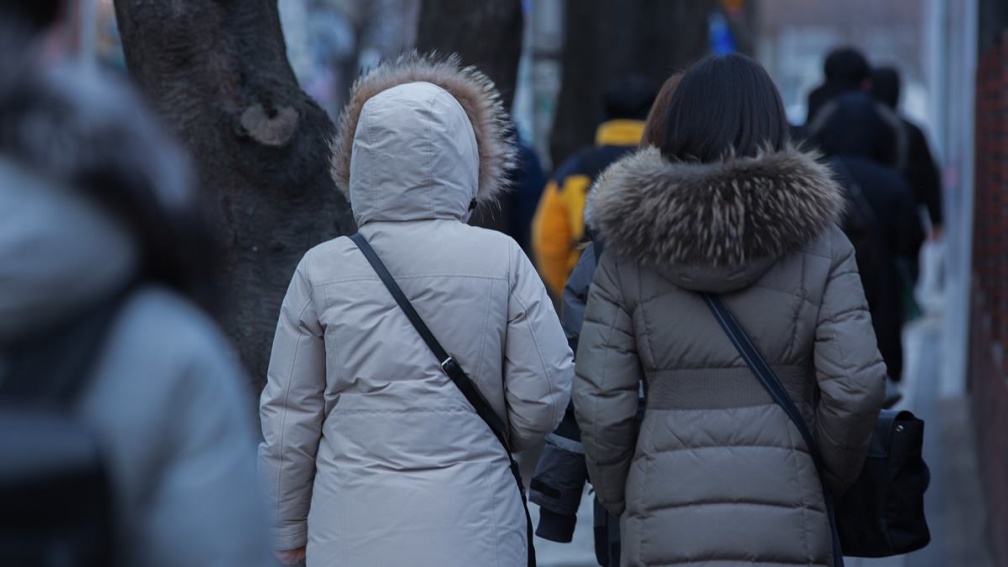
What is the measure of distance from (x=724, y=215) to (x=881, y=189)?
152 inches

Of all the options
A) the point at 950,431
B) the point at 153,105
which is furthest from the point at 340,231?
the point at 950,431

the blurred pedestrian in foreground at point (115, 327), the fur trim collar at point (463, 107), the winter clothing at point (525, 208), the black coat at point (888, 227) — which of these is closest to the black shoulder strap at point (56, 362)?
the blurred pedestrian in foreground at point (115, 327)

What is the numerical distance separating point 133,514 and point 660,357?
82.5 inches

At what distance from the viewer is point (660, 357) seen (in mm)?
3572

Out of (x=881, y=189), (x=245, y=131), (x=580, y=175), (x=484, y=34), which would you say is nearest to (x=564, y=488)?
(x=245, y=131)

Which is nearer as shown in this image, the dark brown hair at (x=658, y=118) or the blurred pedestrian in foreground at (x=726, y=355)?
the blurred pedestrian in foreground at (x=726, y=355)

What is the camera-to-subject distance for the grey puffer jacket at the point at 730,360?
3.50m

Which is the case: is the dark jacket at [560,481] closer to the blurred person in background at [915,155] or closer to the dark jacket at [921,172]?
the blurred person in background at [915,155]

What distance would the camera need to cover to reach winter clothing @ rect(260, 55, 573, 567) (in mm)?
3430

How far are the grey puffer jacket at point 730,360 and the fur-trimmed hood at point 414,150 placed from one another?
0.37 metres

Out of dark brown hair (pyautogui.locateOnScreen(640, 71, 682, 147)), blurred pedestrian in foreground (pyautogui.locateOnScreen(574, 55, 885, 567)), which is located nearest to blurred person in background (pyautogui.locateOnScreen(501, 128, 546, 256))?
dark brown hair (pyautogui.locateOnScreen(640, 71, 682, 147))

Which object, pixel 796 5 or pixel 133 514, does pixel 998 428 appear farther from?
pixel 796 5

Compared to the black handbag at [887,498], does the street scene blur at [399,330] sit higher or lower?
higher

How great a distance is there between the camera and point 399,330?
3439 mm
